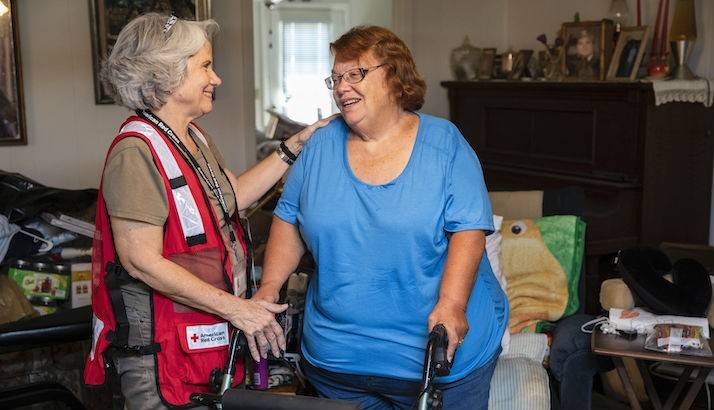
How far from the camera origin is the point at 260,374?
2.20m

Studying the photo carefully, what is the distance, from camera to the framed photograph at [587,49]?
4730 millimetres

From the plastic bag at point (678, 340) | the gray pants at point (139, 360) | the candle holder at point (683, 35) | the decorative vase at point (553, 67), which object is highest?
the candle holder at point (683, 35)

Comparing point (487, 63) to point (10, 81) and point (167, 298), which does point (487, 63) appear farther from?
point (167, 298)

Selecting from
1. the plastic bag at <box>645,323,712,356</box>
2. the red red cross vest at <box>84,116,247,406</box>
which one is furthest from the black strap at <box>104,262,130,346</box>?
the plastic bag at <box>645,323,712,356</box>

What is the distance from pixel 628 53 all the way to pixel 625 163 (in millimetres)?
619

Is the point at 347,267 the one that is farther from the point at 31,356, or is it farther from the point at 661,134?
the point at 661,134

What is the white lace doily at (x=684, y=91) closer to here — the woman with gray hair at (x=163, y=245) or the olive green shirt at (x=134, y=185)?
the woman with gray hair at (x=163, y=245)

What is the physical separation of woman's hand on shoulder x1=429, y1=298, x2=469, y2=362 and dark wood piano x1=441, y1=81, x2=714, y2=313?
238 centimetres

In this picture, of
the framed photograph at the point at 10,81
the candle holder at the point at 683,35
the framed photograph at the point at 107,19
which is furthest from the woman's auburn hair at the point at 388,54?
the candle holder at the point at 683,35

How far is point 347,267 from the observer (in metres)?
1.94

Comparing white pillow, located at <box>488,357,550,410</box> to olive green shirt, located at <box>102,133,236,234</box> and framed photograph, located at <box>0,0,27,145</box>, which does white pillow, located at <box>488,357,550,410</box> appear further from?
framed photograph, located at <box>0,0,27,145</box>

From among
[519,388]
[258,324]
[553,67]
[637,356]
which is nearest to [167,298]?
[258,324]

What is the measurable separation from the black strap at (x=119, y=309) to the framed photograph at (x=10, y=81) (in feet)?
7.43

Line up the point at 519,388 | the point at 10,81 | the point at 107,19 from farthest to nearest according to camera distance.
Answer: the point at 107,19 → the point at 10,81 → the point at 519,388
